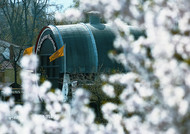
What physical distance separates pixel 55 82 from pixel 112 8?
14.7 meters

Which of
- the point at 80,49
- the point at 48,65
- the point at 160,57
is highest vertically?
the point at 160,57

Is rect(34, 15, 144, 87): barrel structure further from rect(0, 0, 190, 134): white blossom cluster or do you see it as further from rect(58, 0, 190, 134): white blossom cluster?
rect(58, 0, 190, 134): white blossom cluster

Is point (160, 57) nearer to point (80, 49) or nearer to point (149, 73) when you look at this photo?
point (149, 73)

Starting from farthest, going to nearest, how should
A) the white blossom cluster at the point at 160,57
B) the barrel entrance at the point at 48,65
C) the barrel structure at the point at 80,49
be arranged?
the barrel entrance at the point at 48,65 → the barrel structure at the point at 80,49 → the white blossom cluster at the point at 160,57

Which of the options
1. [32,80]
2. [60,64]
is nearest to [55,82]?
[60,64]

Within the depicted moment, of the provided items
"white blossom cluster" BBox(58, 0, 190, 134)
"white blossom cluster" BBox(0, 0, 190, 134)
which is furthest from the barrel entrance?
"white blossom cluster" BBox(58, 0, 190, 134)

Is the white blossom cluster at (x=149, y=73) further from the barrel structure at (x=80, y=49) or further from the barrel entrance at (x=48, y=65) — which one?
the barrel entrance at (x=48, y=65)

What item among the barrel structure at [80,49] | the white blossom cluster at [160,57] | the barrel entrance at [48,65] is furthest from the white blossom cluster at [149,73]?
the barrel entrance at [48,65]

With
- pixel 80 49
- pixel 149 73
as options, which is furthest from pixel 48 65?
pixel 149 73

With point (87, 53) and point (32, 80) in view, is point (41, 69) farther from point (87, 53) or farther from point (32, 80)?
point (32, 80)

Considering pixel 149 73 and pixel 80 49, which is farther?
pixel 80 49

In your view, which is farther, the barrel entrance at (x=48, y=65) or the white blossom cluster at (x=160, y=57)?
the barrel entrance at (x=48, y=65)

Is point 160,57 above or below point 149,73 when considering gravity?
above

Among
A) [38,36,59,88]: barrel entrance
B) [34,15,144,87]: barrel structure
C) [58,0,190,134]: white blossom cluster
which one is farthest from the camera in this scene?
[38,36,59,88]: barrel entrance
